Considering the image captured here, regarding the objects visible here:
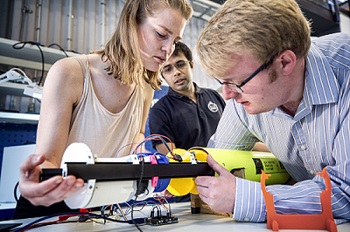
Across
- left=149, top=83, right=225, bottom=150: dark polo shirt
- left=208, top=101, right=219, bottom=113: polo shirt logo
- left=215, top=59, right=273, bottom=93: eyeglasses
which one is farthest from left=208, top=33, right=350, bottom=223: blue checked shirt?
left=208, top=101, right=219, bottom=113: polo shirt logo

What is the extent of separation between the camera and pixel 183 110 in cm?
164

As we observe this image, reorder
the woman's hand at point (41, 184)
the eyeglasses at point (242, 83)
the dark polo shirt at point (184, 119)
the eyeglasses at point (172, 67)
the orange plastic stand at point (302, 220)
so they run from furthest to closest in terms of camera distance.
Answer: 1. the eyeglasses at point (172, 67)
2. the dark polo shirt at point (184, 119)
3. the eyeglasses at point (242, 83)
4. the orange plastic stand at point (302, 220)
5. the woman's hand at point (41, 184)

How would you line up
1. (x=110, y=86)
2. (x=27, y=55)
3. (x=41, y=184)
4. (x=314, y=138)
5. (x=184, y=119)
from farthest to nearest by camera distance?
(x=27, y=55) → (x=184, y=119) → (x=110, y=86) → (x=314, y=138) → (x=41, y=184)

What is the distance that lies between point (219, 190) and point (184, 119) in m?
0.93

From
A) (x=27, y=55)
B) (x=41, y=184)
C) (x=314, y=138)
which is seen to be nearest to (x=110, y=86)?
(x=41, y=184)

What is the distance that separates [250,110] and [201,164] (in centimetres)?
23

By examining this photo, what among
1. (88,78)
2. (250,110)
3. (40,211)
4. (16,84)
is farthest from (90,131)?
(16,84)

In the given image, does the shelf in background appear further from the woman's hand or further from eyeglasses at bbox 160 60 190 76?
the woman's hand

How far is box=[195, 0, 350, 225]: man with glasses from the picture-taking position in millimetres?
661

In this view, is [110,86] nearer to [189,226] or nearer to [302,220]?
[189,226]

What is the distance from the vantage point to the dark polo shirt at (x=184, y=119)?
5.12 ft

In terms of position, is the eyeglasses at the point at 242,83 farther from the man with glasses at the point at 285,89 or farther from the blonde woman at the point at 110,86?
the blonde woman at the point at 110,86

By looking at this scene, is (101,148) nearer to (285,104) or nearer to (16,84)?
(285,104)

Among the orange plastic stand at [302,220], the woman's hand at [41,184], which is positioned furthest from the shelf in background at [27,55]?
the orange plastic stand at [302,220]
